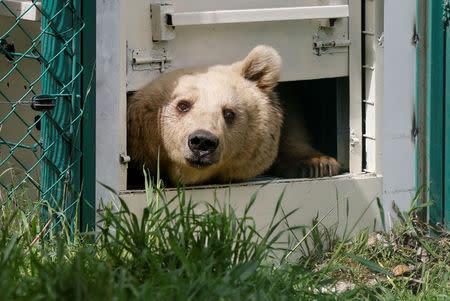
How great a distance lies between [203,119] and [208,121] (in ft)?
0.12

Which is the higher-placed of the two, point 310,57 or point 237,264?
point 310,57

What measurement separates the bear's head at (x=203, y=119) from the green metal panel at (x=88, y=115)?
1.64ft

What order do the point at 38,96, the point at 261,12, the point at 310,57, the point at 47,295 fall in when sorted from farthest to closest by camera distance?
the point at 310,57 → the point at 261,12 → the point at 38,96 → the point at 47,295

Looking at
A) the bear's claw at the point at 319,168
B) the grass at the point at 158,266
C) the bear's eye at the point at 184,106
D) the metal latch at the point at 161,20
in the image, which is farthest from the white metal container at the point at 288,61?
the grass at the point at 158,266

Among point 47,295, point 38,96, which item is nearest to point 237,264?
point 47,295

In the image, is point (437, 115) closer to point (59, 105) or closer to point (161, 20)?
point (161, 20)

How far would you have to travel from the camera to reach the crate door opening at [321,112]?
5766 millimetres

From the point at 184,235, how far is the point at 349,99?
2441 millimetres

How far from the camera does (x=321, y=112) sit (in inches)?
243

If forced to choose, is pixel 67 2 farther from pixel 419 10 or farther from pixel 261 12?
pixel 419 10

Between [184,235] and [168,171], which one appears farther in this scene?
[168,171]

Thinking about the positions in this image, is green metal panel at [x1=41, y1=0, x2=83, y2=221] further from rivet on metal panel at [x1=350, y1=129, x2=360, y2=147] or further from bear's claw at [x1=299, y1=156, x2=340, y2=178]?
rivet on metal panel at [x1=350, y1=129, x2=360, y2=147]

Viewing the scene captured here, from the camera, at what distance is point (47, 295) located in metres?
2.88

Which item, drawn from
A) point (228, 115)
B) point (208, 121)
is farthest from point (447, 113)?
point (208, 121)
